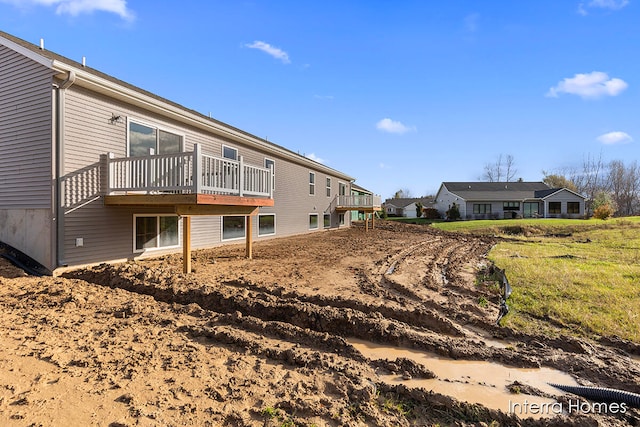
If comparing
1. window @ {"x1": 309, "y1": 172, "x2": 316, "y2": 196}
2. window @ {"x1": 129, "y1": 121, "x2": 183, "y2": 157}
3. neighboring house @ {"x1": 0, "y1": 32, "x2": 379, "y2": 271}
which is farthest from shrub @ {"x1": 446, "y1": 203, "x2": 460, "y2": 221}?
window @ {"x1": 129, "y1": 121, "x2": 183, "y2": 157}

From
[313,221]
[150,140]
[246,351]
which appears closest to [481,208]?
[313,221]

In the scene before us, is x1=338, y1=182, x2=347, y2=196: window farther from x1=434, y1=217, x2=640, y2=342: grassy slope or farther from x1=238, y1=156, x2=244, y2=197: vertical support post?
x1=238, y1=156, x2=244, y2=197: vertical support post

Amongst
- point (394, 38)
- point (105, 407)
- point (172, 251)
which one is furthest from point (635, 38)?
point (172, 251)

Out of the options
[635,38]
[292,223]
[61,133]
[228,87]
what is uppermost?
[228,87]

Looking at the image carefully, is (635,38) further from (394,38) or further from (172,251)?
(172,251)

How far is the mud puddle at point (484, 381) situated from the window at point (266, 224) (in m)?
11.0

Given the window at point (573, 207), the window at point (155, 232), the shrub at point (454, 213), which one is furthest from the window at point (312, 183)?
the window at point (573, 207)

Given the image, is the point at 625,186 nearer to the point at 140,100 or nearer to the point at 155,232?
the point at 155,232

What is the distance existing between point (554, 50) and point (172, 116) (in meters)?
13.6

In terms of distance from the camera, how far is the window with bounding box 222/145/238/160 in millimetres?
12215

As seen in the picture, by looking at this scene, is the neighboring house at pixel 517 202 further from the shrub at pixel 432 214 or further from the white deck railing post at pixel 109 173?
the white deck railing post at pixel 109 173

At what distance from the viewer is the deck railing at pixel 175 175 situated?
22.9ft

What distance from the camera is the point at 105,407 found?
8.46ft

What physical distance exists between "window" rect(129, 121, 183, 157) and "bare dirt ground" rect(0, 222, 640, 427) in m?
3.58
